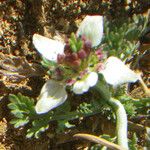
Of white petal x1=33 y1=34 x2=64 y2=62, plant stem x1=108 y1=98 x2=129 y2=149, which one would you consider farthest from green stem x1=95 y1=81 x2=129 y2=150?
white petal x1=33 y1=34 x2=64 y2=62

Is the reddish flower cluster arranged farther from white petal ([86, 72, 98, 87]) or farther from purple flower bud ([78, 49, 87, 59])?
white petal ([86, 72, 98, 87])

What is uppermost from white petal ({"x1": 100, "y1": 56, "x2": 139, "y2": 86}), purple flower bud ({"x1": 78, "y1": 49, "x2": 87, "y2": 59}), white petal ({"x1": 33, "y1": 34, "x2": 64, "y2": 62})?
white petal ({"x1": 33, "y1": 34, "x2": 64, "y2": 62})

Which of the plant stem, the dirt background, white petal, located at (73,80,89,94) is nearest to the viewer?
white petal, located at (73,80,89,94)

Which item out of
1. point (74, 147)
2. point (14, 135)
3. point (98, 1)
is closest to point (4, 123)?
point (14, 135)

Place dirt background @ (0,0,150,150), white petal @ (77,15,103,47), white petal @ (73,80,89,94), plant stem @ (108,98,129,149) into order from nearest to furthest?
white petal @ (73,80,89,94), plant stem @ (108,98,129,149), white petal @ (77,15,103,47), dirt background @ (0,0,150,150)

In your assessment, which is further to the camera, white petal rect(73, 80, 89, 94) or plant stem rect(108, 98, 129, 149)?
plant stem rect(108, 98, 129, 149)

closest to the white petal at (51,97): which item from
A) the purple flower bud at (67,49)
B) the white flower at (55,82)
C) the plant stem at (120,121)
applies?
the white flower at (55,82)

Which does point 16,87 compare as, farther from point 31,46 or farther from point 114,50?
point 114,50
